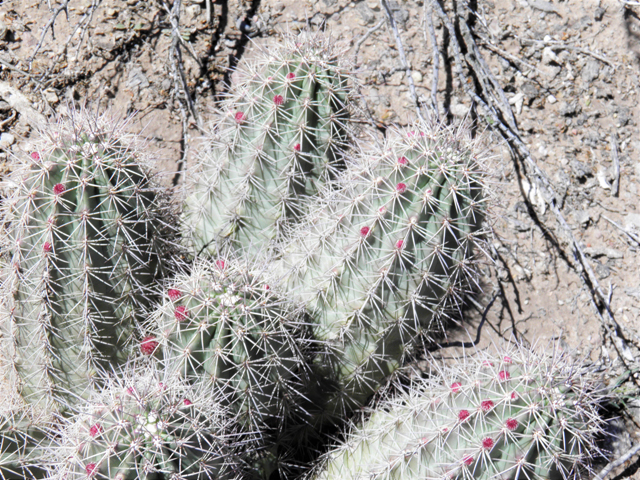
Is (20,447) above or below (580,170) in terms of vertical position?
below

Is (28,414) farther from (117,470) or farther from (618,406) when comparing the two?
(618,406)

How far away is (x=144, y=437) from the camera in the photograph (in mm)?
1664

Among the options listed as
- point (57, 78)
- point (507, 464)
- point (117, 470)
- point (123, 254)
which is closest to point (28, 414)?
point (123, 254)

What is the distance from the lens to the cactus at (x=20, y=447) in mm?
2094

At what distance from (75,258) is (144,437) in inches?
34.0

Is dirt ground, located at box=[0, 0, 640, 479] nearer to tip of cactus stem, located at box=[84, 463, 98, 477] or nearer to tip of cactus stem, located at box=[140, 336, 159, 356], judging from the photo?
tip of cactus stem, located at box=[140, 336, 159, 356]

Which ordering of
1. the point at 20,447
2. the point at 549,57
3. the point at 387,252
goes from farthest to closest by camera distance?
the point at 549,57, the point at 387,252, the point at 20,447

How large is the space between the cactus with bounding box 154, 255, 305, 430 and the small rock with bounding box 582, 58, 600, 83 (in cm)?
335

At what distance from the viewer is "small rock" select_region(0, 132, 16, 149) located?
11.9 feet

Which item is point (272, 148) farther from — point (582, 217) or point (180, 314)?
point (582, 217)

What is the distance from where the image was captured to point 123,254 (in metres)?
2.27

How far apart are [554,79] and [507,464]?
3307 millimetres

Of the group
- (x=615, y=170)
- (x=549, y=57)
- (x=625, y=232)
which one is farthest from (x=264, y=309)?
(x=549, y=57)

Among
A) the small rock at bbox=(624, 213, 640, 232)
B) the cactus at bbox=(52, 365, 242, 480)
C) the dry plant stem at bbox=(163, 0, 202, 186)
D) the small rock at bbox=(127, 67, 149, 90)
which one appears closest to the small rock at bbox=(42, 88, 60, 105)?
the small rock at bbox=(127, 67, 149, 90)
